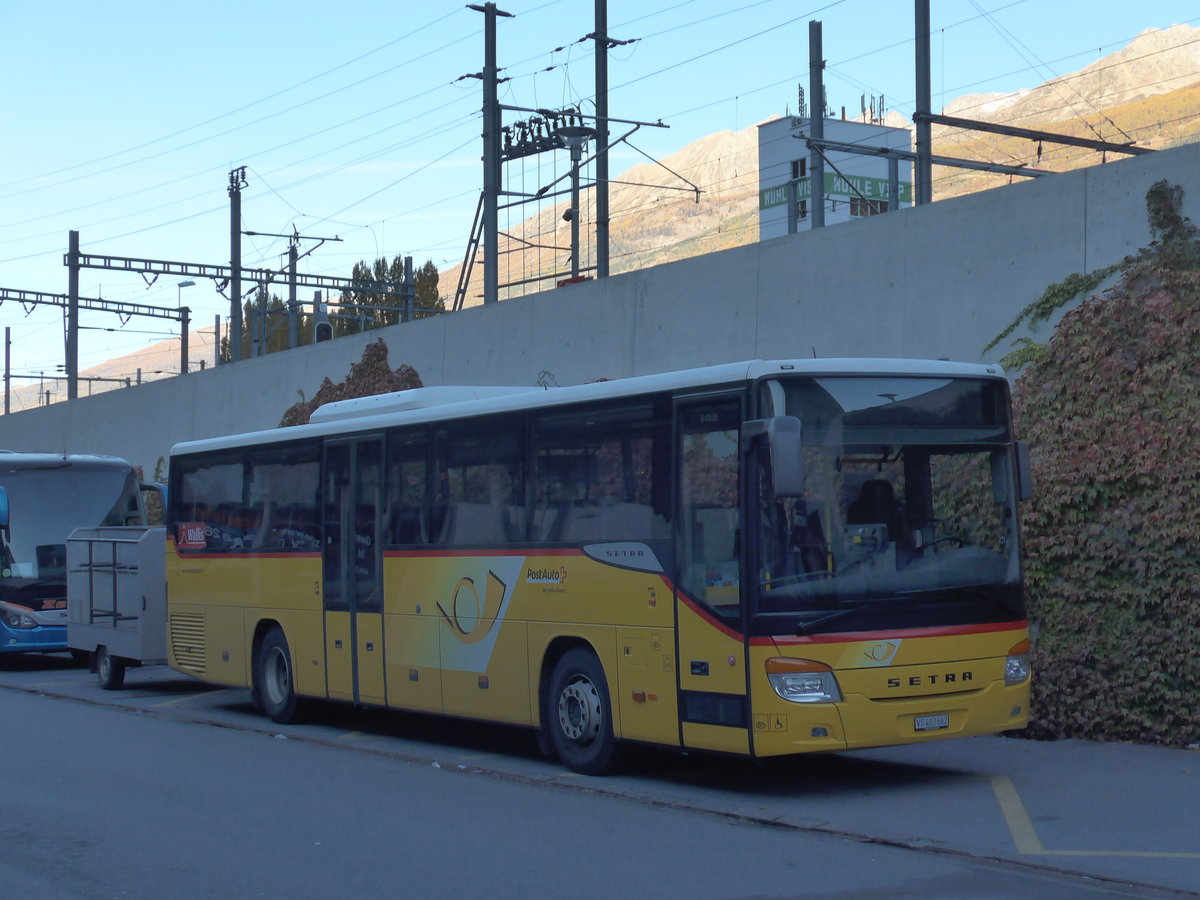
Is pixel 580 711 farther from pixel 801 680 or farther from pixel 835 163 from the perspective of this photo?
pixel 835 163

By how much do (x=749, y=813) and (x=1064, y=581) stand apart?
453 centimetres

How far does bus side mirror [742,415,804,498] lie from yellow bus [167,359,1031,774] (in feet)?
0.04

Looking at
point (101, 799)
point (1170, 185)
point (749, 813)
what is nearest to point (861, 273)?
point (1170, 185)

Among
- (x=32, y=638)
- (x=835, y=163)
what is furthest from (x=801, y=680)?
(x=835, y=163)

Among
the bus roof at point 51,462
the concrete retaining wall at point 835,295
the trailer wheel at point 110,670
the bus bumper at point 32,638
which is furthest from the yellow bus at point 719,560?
the bus roof at point 51,462

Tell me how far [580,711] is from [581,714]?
26 millimetres

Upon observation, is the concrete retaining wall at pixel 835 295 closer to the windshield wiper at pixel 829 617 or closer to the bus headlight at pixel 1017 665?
the bus headlight at pixel 1017 665

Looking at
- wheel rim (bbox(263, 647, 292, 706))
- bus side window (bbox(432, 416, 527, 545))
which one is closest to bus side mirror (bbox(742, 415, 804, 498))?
bus side window (bbox(432, 416, 527, 545))

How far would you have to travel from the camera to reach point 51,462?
22141mm

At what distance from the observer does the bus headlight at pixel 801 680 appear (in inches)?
371

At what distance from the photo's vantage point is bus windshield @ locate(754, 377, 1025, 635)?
9508 millimetres

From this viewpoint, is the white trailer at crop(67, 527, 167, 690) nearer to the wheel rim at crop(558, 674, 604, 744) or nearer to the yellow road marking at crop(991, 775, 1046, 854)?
the wheel rim at crop(558, 674, 604, 744)

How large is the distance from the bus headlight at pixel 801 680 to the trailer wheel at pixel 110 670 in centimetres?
1110

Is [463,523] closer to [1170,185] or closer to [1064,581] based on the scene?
[1064,581]
